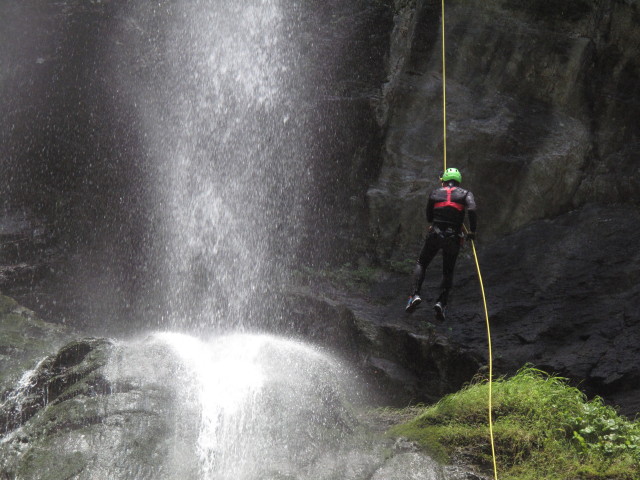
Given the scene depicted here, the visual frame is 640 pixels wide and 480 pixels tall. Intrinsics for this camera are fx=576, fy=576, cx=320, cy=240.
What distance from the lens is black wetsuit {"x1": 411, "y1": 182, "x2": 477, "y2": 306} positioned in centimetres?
712

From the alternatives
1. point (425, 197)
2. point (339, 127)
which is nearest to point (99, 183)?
point (339, 127)

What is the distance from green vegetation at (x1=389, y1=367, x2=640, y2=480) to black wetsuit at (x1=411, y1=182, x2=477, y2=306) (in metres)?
1.41

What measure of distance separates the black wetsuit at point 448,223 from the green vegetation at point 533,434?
1.41m

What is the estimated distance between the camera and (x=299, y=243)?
12164 millimetres

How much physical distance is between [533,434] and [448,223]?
104 inches

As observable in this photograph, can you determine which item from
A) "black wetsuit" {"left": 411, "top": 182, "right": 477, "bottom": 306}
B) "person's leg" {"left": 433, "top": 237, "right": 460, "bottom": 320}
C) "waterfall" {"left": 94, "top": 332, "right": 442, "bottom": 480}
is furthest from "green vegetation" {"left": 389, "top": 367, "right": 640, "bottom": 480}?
"black wetsuit" {"left": 411, "top": 182, "right": 477, "bottom": 306}

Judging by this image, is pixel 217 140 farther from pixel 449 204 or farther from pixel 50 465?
pixel 50 465

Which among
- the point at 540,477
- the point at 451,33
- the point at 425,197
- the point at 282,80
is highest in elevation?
the point at 451,33

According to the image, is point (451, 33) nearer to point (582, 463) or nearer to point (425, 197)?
point (425, 197)

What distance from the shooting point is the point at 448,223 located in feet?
23.5

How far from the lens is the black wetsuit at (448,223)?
23.4ft

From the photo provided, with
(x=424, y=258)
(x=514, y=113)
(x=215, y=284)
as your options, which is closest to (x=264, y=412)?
(x=424, y=258)

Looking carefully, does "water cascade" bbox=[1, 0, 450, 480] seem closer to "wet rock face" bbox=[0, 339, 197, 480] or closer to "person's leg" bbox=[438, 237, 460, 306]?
"wet rock face" bbox=[0, 339, 197, 480]

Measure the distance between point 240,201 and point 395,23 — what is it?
16.8 feet
